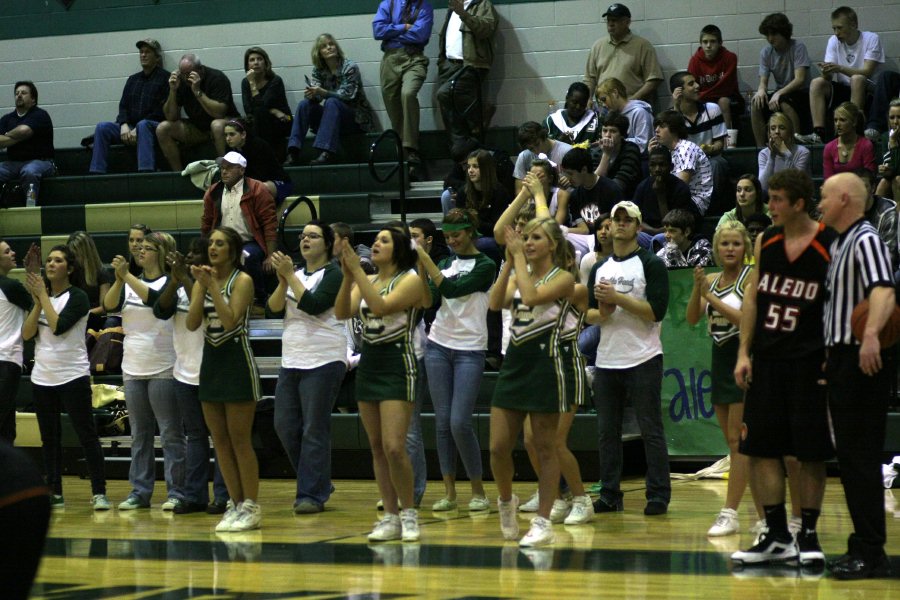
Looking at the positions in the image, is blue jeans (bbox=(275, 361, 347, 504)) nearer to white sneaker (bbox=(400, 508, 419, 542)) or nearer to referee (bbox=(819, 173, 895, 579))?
white sneaker (bbox=(400, 508, 419, 542))

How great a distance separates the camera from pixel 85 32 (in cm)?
1432

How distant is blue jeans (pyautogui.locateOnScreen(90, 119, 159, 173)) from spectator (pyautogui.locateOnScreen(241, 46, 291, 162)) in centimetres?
103

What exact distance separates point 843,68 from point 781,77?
0.71 m

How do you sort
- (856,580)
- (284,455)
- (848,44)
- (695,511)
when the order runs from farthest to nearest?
(848,44) → (284,455) → (695,511) → (856,580)

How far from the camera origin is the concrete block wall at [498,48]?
39.8 feet

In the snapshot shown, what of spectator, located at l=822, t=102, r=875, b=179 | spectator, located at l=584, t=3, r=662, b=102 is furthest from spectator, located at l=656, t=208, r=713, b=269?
spectator, located at l=584, t=3, r=662, b=102

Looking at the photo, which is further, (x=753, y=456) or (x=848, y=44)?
(x=848, y=44)

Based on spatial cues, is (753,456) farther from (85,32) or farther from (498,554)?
(85,32)

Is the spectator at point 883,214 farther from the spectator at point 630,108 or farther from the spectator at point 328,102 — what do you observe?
the spectator at point 328,102

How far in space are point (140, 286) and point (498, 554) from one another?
315 centimetres

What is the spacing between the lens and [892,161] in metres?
9.52

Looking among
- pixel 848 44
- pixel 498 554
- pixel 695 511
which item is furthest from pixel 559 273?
pixel 848 44

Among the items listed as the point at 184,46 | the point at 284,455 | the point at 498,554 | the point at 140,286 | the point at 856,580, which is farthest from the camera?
the point at 184,46

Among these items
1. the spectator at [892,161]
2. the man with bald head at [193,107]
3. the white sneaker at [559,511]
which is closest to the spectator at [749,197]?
the spectator at [892,161]
